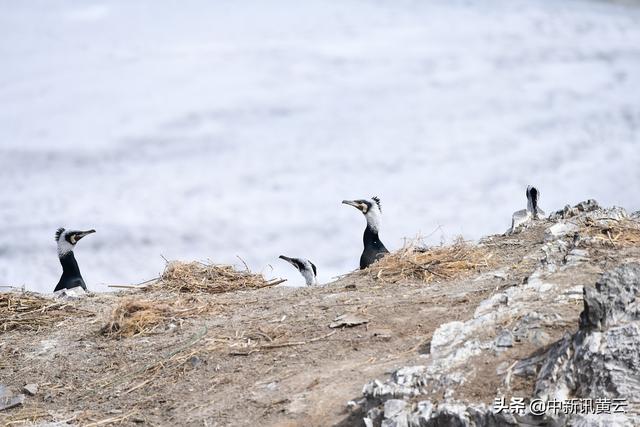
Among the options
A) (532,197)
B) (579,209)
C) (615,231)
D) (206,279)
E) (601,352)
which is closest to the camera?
(601,352)

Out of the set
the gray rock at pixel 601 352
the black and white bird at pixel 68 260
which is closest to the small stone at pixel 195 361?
the gray rock at pixel 601 352

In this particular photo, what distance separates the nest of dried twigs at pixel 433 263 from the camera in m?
8.21

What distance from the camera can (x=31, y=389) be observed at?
24.1ft

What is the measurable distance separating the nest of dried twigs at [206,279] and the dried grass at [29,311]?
99cm

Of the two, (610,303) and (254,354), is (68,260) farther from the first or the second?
(610,303)

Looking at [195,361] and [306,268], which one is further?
[306,268]

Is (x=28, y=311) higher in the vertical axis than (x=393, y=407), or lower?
higher

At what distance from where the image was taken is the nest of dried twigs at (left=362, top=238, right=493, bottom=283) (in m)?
8.21

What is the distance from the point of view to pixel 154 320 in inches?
321

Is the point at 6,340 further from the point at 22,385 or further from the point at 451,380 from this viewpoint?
the point at 451,380

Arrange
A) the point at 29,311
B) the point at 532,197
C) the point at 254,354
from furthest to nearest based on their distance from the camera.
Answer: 1. the point at 532,197
2. the point at 29,311
3. the point at 254,354

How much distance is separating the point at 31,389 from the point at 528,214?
5.40 metres

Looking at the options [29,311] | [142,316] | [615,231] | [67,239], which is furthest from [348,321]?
[67,239]

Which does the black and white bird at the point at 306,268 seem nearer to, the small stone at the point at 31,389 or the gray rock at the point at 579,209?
the gray rock at the point at 579,209
